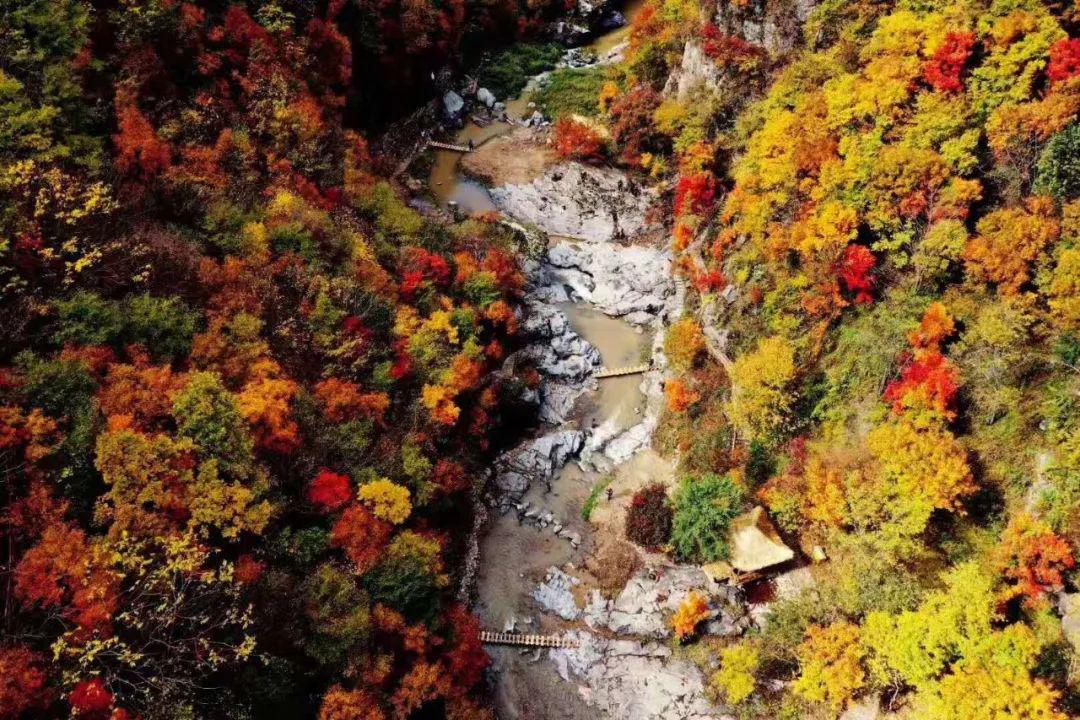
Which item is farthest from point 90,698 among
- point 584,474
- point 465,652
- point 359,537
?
point 584,474

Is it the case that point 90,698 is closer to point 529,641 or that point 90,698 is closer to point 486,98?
point 529,641

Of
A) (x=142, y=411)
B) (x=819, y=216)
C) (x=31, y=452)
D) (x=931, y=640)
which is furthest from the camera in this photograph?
(x=819, y=216)

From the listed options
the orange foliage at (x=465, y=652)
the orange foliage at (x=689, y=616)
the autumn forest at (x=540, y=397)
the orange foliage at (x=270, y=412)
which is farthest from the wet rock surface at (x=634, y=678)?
the orange foliage at (x=270, y=412)

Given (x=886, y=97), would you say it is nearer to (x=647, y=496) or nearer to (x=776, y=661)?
(x=647, y=496)

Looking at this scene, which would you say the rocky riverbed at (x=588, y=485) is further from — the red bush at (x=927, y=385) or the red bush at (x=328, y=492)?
the red bush at (x=927, y=385)

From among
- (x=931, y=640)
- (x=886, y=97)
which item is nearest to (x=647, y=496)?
(x=931, y=640)
